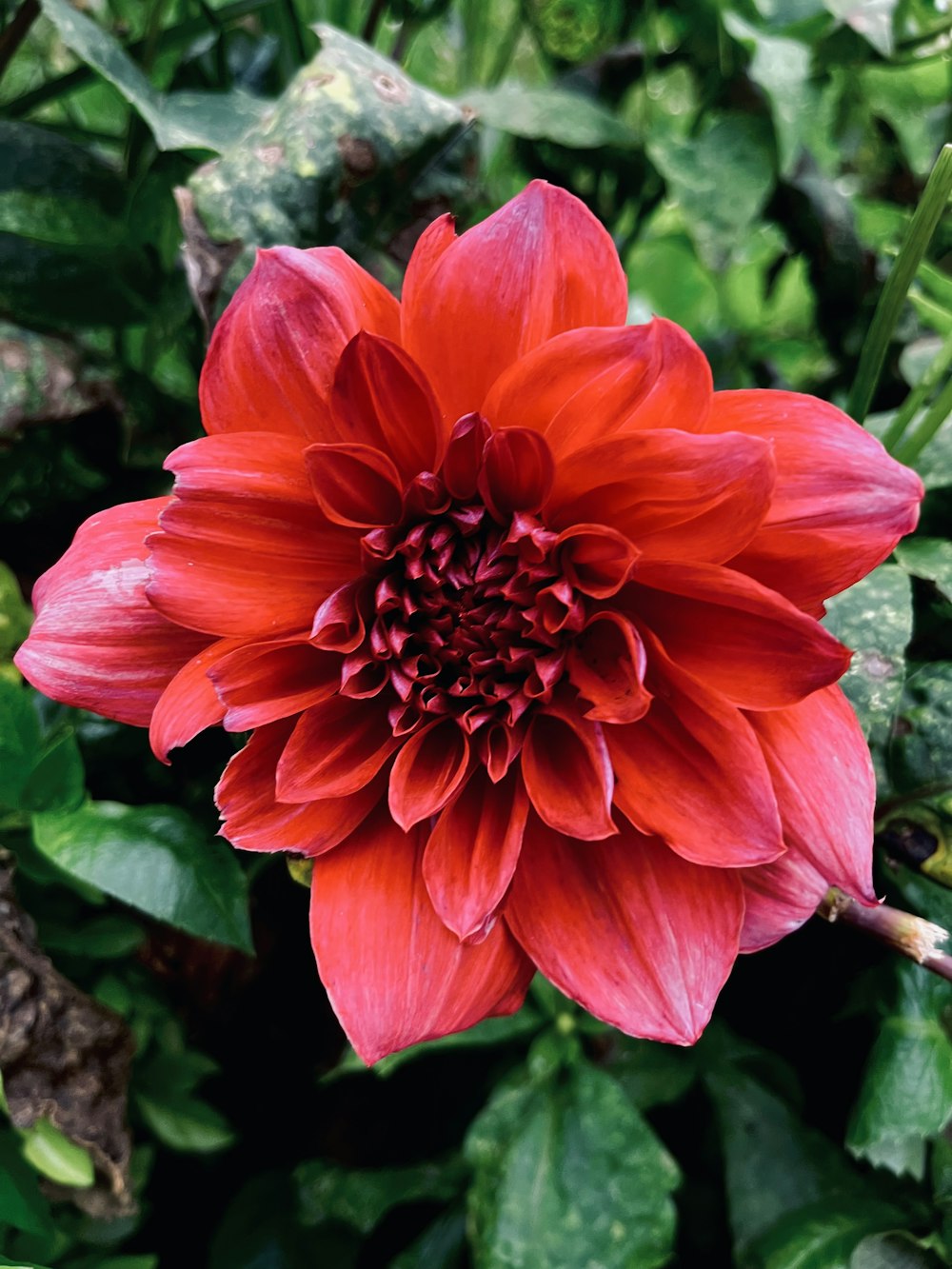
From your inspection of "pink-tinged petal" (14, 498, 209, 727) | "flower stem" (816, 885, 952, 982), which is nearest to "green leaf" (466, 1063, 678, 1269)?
"flower stem" (816, 885, 952, 982)

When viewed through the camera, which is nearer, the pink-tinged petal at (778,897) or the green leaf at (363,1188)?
the pink-tinged petal at (778,897)

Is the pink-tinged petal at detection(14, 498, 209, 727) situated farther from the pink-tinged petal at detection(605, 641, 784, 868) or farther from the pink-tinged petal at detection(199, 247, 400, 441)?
the pink-tinged petal at detection(605, 641, 784, 868)

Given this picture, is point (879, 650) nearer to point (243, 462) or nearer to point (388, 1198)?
point (243, 462)

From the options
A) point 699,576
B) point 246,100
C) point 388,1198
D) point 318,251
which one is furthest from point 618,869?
point 246,100

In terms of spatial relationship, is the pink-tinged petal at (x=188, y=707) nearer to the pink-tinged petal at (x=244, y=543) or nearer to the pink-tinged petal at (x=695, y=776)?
the pink-tinged petal at (x=244, y=543)

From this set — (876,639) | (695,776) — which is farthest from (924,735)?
(695,776)

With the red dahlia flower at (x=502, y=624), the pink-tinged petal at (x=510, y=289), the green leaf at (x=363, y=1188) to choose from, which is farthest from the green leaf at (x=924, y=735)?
the green leaf at (x=363, y=1188)

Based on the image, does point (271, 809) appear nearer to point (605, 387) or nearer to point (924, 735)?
point (605, 387)

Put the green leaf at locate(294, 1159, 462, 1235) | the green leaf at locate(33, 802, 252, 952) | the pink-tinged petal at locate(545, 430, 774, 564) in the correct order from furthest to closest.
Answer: the green leaf at locate(294, 1159, 462, 1235) < the green leaf at locate(33, 802, 252, 952) < the pink-tinged petal at locate(545, 430, 774, 564)
